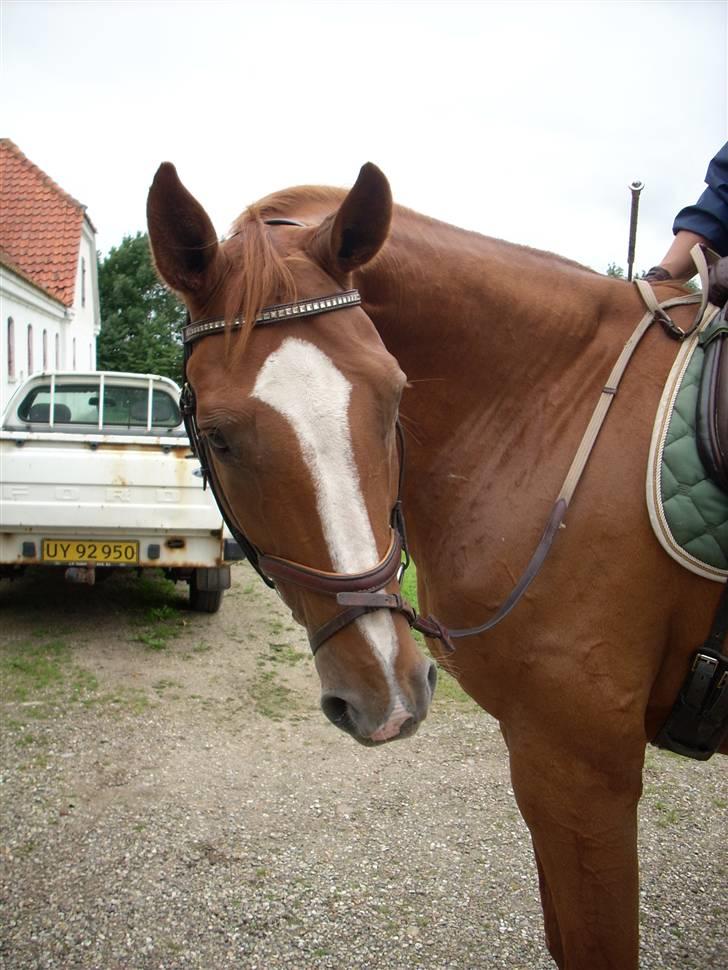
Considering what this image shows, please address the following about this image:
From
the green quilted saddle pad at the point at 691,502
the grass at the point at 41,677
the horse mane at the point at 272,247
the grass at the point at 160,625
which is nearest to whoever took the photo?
the horse mane at the point at 272,247

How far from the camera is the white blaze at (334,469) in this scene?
1356mm

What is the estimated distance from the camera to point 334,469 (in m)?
1.36

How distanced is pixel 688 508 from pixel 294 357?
949mm

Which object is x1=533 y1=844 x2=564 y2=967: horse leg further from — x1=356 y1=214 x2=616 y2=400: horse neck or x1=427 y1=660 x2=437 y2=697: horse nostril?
x1=356 y1=214 x2=616 y2=400: horse neck

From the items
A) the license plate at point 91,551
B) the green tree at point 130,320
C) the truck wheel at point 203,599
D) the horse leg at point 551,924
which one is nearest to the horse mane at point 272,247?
the horse leg at point 551,924

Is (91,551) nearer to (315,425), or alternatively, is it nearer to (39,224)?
(315,425)

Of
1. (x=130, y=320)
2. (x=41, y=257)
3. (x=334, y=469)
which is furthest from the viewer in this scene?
(x=130, y=320)

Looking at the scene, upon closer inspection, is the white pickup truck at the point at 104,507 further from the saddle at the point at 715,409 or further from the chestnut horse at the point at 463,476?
the saddle at the point at 715,409

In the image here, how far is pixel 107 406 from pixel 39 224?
1630cm

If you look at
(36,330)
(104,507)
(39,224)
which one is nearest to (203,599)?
(104,507)

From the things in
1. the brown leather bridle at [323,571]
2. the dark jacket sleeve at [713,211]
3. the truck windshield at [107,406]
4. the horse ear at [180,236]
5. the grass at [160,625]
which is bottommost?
the grass at [160,625]

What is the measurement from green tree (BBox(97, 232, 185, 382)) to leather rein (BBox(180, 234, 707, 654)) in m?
33.9

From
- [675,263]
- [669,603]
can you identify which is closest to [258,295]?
[669,603]

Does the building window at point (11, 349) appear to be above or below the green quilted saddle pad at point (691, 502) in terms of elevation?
below
